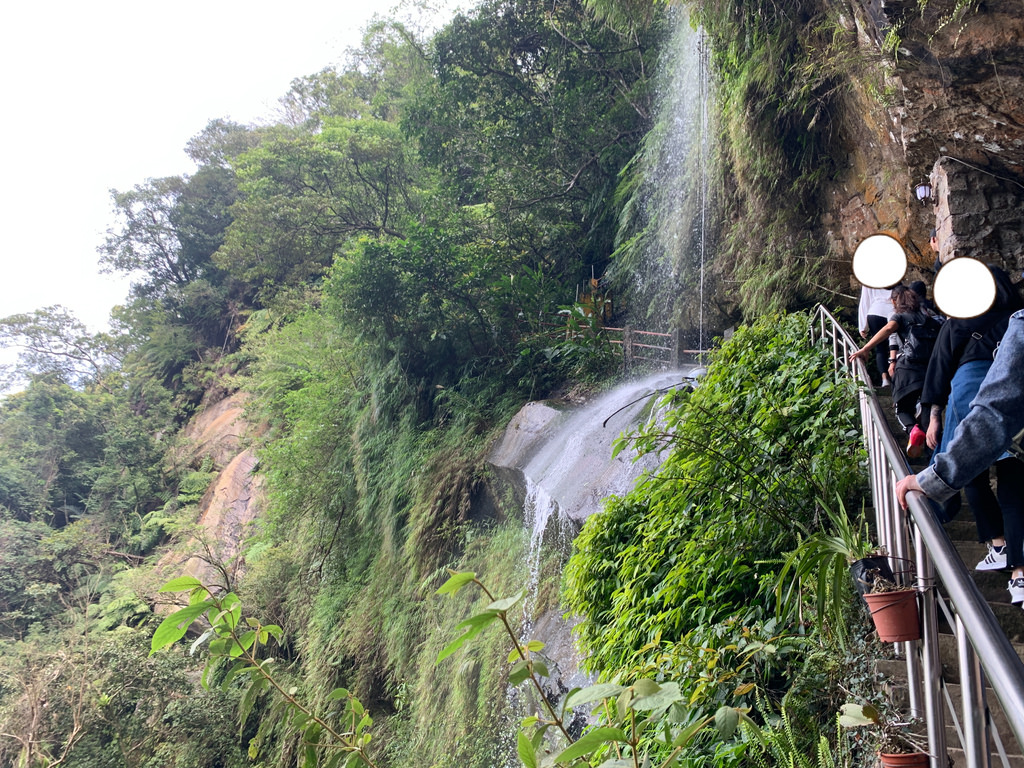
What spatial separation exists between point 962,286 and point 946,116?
4708mm

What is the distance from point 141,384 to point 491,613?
106ft

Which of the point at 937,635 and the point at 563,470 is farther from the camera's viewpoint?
the point at 563,470

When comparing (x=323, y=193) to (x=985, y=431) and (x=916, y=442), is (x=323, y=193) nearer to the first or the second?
(x=916, y=442)

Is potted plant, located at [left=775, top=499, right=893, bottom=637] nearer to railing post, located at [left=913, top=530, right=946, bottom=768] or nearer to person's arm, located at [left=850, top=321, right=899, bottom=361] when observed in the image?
railing post, located at [left=913, top=530, right=946, bottom=768]

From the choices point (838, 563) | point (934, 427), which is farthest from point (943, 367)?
point (838, 563)

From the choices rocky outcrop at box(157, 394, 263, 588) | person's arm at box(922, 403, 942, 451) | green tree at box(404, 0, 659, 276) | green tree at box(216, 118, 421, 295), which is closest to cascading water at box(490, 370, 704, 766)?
person's arm at box(922, 403, 942, 451)

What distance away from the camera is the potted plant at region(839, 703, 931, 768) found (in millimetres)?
1707

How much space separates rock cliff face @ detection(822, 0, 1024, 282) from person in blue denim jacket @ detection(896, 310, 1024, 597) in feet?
14.3

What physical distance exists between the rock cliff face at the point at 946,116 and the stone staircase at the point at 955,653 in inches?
148

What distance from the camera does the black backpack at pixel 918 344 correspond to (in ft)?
13.0

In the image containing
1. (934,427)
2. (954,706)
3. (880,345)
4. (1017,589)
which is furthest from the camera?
(880,345)

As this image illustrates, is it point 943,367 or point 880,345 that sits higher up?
point 880,345

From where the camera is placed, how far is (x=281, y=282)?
23.4m

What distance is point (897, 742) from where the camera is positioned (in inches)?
71.7
